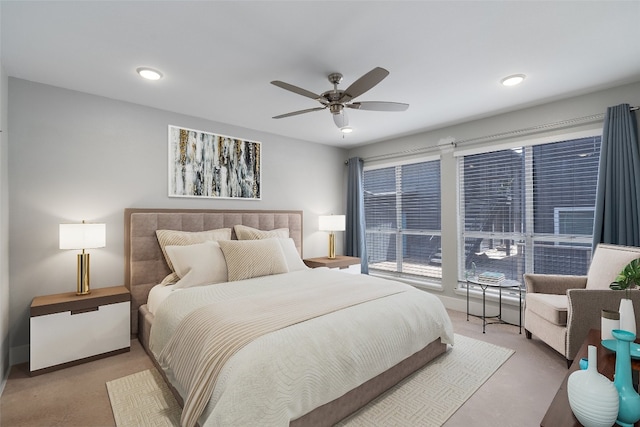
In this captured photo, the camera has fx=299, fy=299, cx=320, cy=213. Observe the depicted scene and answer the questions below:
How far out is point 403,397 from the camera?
2.12 meters

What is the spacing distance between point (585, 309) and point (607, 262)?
0.61 m

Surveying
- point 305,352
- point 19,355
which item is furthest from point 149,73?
point 19,355

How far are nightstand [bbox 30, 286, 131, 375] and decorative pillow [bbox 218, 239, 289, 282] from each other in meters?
0.99

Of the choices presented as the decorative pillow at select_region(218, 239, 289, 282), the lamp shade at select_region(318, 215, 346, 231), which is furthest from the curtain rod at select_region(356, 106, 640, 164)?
the decorative pillow at select_region(218, 239, 289, 282)

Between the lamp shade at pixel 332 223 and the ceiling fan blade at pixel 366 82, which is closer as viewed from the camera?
the ceiling fan blade at pixel 366 82

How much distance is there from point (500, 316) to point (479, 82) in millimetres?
2715

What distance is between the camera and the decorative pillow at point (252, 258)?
10.1 ft

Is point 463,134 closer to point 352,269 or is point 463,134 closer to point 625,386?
point 352,269

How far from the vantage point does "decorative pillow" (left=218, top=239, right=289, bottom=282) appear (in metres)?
3.08

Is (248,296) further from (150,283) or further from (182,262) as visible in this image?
(150,283)

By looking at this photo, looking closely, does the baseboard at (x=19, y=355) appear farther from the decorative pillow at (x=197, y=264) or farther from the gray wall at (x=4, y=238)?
the decorative pillow at (x=197, y=264)

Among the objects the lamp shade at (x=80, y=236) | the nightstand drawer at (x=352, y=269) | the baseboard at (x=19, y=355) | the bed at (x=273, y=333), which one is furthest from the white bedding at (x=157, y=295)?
the nightstand drawer at (x=352, y=269)

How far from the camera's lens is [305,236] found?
4.96 meters

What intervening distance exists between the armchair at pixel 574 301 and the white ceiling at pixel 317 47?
168 centimetres
